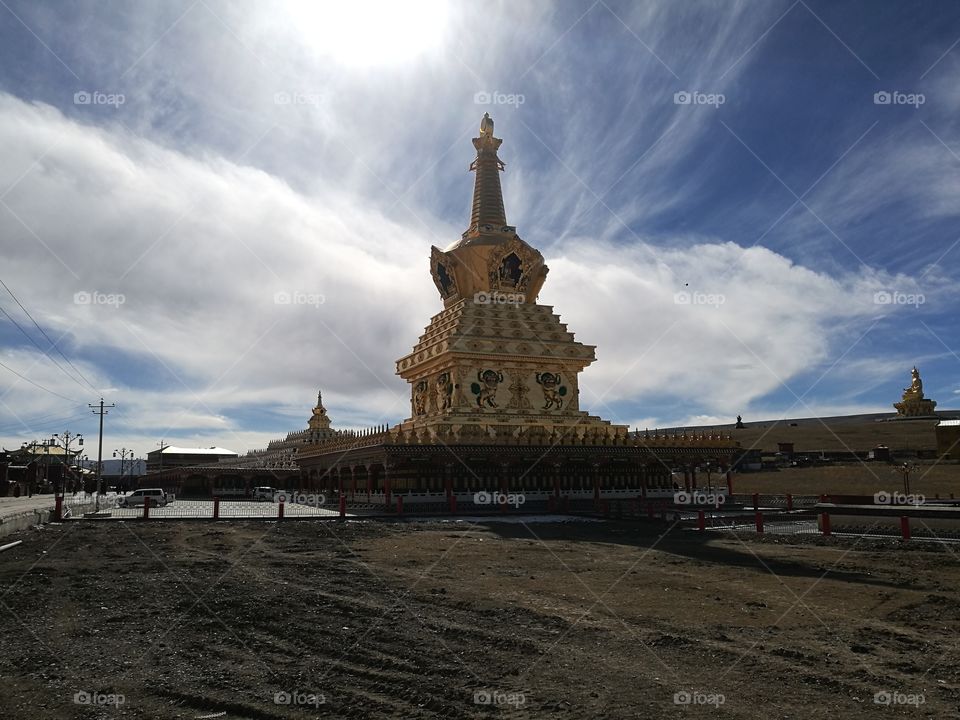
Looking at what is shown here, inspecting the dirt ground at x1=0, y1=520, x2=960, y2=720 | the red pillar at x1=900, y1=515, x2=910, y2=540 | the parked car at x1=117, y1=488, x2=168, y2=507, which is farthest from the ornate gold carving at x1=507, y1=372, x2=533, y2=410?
the dirt ground at x1=0, y1=520, x2=960, y2=720

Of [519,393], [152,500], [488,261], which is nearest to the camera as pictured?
[519,393]

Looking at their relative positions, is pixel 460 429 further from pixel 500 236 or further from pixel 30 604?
pixel 30 604

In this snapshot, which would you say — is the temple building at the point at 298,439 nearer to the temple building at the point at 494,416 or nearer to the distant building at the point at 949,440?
the temple building at the point at 494,416

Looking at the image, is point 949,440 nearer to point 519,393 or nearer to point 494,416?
point 519,393

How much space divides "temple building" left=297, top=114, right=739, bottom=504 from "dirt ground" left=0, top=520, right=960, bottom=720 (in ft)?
51.8

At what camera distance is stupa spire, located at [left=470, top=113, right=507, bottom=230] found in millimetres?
48938

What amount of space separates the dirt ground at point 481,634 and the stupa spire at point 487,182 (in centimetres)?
3356

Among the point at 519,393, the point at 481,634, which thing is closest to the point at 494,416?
the point at 519,393

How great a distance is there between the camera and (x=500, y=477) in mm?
36531

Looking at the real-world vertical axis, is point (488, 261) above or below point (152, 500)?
above

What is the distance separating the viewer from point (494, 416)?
39500 millimetres

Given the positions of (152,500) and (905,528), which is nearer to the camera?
(905,528)

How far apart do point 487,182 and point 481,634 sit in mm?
43153

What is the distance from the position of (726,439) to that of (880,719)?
3380 centimetres
